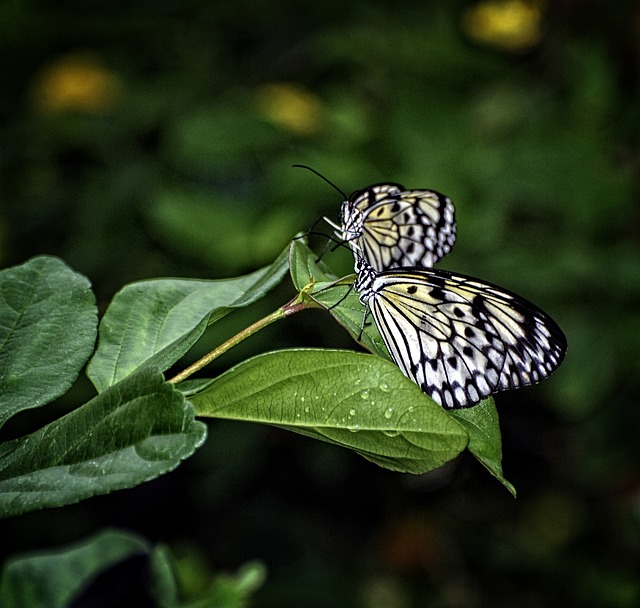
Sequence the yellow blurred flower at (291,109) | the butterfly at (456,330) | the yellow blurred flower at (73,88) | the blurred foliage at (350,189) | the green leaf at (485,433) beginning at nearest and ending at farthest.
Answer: the green leaf at (485,433) → the butterfly at (456,330) → the blurred foliage at (350,189) → the yellow blurred flower at (291,109) → the yellow blurred flower at (73,88)

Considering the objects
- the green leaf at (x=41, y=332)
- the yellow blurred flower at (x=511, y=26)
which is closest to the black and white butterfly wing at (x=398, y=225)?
the green leaf at (x=41, y=332)

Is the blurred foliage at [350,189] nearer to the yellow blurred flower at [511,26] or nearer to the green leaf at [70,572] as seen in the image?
the yellow blurred flower at [511,26]

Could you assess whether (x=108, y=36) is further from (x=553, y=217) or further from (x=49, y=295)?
(x=49, y=295)

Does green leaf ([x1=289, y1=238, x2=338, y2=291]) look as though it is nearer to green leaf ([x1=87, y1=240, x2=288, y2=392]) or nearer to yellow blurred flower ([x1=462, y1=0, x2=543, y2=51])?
green leaf ([x1=87, y1=240, x2=288, y2=392])

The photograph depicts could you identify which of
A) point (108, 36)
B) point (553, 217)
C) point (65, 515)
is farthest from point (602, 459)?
point (108, 36)

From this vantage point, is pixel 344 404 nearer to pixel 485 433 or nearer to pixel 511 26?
pixel 485 433

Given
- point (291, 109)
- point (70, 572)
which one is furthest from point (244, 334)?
point (291, 109)
